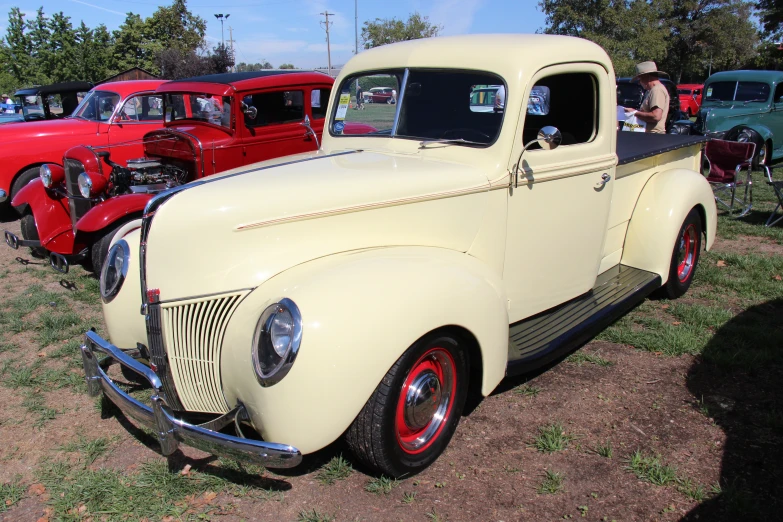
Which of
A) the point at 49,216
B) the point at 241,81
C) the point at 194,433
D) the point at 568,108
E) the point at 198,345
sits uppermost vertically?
the point at 241,81

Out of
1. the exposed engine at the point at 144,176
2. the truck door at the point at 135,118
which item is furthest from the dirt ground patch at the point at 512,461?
the truck door at the point at 135,118

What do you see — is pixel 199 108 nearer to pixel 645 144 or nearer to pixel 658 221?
pixel 645 144

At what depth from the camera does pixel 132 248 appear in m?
3.11

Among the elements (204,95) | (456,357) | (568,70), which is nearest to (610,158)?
(568,70)

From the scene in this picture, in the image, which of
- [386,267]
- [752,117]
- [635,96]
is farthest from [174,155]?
[752,117]

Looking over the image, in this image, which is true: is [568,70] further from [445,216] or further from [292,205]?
[292,205]

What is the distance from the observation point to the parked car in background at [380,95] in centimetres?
351

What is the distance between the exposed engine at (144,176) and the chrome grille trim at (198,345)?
11.6 ft

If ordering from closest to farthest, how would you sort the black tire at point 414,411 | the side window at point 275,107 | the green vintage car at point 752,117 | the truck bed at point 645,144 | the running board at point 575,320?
the black tire at point 414,411
the running board at point 575,320
the truck bed at point 645,144
the side window at point 275,107
the green vintage car at point 752,117

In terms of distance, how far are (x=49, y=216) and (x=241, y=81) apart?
2.37 meters

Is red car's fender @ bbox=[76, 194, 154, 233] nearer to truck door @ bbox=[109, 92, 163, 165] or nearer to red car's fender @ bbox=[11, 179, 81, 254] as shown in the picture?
red car's fender @ bbox=[11, 179, 81, 254]

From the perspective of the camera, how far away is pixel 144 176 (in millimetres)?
5891

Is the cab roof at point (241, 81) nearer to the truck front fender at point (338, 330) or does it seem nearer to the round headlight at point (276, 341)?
the truck front fender at point (338, 330)

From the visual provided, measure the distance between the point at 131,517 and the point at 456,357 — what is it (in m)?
1.57
